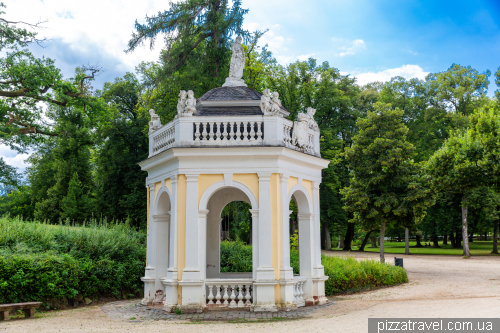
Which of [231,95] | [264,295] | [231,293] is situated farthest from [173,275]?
[231,95]

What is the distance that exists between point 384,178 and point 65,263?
17106mm

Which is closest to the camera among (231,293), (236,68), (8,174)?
(231,293)

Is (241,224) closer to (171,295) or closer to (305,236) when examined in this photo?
(305,236)

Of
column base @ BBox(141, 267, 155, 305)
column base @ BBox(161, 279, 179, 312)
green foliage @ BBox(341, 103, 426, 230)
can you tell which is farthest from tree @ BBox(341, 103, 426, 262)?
column base @ BBox(161, 279, 179, 312)

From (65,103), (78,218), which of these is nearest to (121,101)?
(78,218)

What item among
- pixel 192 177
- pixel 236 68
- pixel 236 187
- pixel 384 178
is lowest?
pixel 236 187

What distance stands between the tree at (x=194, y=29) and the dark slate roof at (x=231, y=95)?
37.7 ft

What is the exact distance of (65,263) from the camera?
1359 centimetres

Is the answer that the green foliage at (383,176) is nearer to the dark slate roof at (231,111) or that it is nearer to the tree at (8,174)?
the dark slate roof at (231,111)

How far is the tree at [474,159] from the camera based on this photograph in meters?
22.0

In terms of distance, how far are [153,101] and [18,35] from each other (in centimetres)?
956

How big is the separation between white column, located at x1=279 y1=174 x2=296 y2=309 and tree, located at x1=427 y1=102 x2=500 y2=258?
47.1 ft

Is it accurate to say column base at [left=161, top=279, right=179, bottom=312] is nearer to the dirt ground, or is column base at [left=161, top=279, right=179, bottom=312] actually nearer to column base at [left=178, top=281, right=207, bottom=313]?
column base at [left=178, top=281, right=207, bottom=313]

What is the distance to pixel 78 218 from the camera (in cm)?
3600
